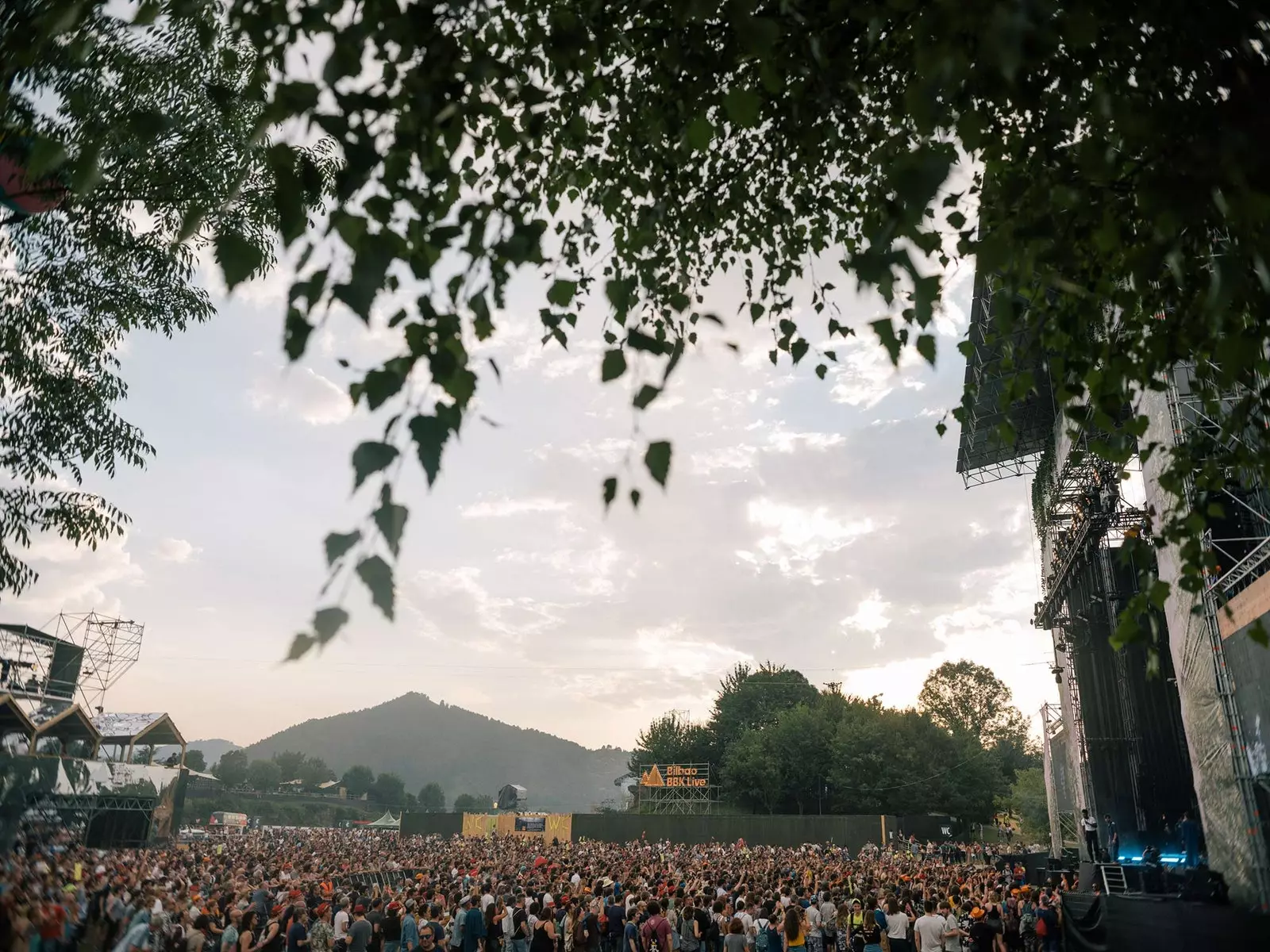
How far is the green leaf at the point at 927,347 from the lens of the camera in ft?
8.21

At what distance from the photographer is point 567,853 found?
88.6 feet

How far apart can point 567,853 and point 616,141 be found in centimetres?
2704

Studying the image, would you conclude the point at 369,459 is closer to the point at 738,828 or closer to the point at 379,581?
the point at 379,581

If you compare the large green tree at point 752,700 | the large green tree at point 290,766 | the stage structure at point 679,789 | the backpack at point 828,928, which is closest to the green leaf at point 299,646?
the backpack at point 828,928

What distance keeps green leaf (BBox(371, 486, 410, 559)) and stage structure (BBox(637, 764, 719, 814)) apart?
45361 mm

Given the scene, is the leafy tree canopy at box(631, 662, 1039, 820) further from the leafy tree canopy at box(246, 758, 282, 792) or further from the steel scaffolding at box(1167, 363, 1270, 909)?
the leafy tree canopy at box(246, 758, 282, 792)

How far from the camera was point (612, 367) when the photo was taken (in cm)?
238

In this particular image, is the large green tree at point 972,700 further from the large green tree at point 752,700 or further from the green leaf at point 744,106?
the green leaf at point 744,106

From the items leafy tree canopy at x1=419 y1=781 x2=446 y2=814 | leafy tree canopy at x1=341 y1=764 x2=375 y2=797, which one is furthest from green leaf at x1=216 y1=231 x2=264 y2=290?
leafy tree canopy at x1=419 y1=781 x2=446 y2=814

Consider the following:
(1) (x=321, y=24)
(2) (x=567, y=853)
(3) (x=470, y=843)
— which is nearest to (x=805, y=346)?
(1) (x=321, y=24)

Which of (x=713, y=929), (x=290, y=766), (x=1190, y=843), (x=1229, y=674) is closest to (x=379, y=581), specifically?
(x=713, y=929)

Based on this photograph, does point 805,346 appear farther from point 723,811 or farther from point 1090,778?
point 723,811

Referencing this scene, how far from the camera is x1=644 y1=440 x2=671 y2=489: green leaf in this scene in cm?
224

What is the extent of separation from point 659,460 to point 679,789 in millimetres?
48009
